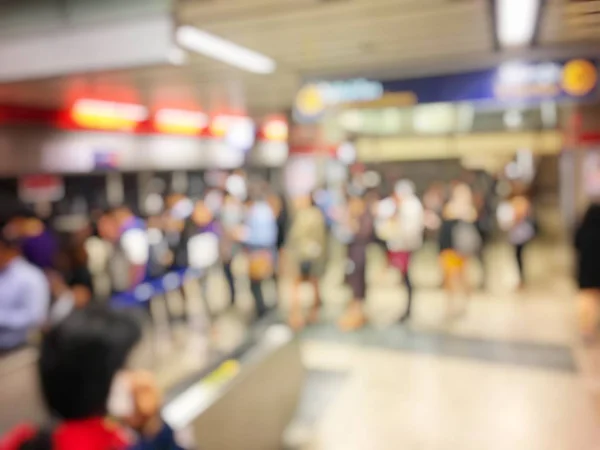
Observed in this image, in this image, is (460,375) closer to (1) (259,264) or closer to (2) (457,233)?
(2) (457,233)

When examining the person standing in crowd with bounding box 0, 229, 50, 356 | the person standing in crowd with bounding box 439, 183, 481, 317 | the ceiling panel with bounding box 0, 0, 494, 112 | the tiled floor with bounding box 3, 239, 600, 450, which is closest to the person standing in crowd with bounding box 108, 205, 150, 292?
the tiled floor with bounding box 3, 239, 600, 450

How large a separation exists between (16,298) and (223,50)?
2.91 m

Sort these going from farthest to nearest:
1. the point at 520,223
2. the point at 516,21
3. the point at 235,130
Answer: the point at 235,130 → the point at 520,223 → the point at 516,21

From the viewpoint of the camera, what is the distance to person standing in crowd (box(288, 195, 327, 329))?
7.36 m

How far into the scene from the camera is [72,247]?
17.7ft

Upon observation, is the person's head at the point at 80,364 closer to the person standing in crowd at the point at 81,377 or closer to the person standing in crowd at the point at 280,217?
the person standing in crowd at the point at 81,377

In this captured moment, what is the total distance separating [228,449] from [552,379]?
3.52 m

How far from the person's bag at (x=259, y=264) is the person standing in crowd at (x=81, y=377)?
6.05 meters

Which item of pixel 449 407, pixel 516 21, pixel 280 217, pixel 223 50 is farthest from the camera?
pixel 280 217

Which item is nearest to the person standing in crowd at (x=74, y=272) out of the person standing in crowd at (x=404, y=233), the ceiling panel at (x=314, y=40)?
the ceiling panel at (x=314, y=40)

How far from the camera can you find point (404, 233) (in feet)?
25.0

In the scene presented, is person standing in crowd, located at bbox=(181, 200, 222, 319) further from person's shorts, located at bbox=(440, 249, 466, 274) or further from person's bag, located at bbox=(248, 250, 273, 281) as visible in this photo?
person's shorts, located at bbox=(440, 249, 466, 274)

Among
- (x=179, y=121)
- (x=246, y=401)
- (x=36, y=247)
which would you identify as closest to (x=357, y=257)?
(x=36, y=247)

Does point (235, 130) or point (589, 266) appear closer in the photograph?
point (589, 266)
